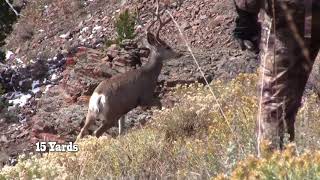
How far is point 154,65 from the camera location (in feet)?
45.4

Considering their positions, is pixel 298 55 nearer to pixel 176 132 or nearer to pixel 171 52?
pixel 176 132

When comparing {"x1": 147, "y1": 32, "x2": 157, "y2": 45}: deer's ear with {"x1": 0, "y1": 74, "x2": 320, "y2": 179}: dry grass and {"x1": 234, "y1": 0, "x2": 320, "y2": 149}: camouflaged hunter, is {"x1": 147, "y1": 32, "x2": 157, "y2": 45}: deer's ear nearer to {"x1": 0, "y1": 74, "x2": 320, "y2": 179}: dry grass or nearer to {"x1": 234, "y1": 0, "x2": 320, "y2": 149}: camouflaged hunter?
{"x1": 0, "y1": 74, "x2": 320, "y2": 179}: dry grass

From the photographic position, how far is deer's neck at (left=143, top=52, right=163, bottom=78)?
13672 millimetres

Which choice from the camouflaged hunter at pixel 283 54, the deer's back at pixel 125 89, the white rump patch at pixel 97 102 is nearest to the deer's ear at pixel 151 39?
the deer's back at pixel 125 89

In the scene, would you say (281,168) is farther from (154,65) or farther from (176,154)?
(154,65)

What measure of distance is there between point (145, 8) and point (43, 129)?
962cm

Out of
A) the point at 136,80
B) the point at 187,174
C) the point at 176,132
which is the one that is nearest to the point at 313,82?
the point at 176,132

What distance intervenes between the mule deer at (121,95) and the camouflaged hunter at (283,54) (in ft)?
26.8

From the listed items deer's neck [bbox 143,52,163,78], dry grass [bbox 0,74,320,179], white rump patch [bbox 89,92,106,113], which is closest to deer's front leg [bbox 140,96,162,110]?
deer's neck [bbox 143,52,163,78]

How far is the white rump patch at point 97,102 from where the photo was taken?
12.4 m

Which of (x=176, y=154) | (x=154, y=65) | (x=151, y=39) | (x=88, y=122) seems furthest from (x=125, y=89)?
(x=176, y=154)

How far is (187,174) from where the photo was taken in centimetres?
500

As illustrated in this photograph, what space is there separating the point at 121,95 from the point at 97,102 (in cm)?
47

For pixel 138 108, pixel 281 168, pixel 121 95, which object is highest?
pixel 281 168
